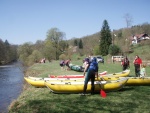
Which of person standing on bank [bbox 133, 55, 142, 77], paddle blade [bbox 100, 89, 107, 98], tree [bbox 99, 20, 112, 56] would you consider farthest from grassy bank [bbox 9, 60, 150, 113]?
tree [bbox 99, 20, 112, 56]

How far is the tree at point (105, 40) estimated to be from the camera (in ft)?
216

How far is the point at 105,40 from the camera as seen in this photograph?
66.9 m

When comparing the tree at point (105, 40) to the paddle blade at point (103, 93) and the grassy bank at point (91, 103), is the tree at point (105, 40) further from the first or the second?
the paddle blade at point (103, 93)

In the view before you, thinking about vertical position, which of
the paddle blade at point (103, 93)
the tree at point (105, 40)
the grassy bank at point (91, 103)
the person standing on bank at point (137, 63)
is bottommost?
the grassy bank at point (91, 103)

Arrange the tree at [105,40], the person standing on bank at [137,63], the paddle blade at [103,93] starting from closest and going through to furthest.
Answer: the paddle blade at [103,93] < the person standing on bank at [137,63] < the tree at [105,40]

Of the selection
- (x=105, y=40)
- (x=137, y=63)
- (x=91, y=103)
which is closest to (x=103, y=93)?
(x=91, y=103)

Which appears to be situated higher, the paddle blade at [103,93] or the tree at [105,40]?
the tree at [105,40]

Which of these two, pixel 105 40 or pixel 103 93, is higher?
pixel 105 40

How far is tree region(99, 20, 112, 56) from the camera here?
6588cm

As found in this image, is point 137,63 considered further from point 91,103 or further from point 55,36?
point 55,36

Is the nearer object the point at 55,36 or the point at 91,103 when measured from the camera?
the point at 91,103

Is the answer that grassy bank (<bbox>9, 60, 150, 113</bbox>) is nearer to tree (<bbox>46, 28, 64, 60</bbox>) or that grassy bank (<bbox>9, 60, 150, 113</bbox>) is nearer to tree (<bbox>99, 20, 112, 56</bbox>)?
tree (<bbox>99, 20, 112, 56</bbox>)

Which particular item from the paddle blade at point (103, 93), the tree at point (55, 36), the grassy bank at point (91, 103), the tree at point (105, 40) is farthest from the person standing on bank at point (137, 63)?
the tree at point (55, 36)

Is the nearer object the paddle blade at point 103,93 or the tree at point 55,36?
the paddle blade at point 103,93
